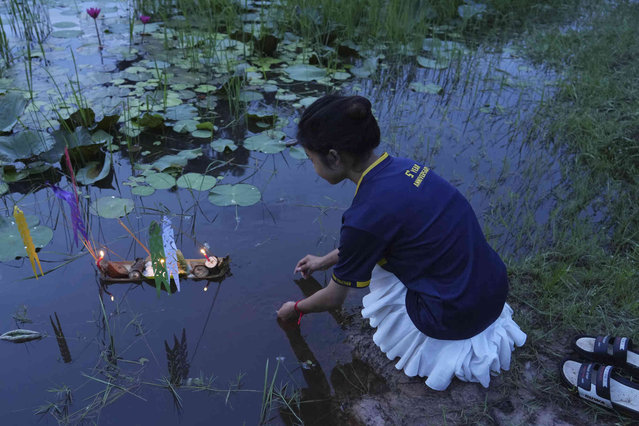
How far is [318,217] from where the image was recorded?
8.37ft

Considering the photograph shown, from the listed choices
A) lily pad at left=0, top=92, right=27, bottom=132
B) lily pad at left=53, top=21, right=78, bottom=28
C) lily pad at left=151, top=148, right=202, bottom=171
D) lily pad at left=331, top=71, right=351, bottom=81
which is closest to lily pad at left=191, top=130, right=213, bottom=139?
lily pad at left=151, top=148, right=202, bottom=171

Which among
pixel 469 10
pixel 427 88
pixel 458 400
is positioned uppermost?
pixel 469 10

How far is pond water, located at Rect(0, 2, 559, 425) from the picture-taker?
173cm

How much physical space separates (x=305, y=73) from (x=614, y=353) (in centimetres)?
290

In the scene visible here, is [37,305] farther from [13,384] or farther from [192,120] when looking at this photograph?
[192,120]

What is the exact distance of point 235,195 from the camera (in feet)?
8.52

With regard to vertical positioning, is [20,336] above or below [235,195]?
below

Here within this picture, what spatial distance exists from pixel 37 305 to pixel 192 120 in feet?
5.11

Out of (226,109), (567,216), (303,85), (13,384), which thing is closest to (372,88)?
(303,85)

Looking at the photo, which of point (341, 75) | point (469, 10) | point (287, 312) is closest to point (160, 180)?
point (287, 312)

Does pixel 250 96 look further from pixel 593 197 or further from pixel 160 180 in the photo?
pixel 593 197

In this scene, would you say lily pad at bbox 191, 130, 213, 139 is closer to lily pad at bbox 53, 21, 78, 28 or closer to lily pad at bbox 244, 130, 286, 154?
lily pad at bbox 244, 130, 286, 154

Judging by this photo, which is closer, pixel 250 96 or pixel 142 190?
pixel 142 190

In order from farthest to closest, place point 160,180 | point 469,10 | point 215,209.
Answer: point 469,10, point 160,180, point 215,209
